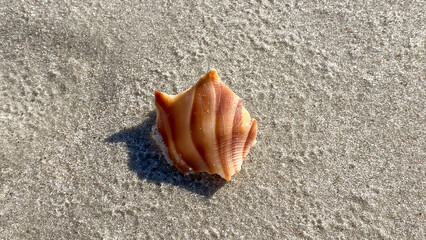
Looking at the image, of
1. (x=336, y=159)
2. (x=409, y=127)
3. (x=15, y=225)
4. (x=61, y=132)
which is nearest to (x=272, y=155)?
(x=336, y=159)

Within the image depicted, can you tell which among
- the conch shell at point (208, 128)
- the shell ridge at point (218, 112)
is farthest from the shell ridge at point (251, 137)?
the shell ridge at point (218, 112)

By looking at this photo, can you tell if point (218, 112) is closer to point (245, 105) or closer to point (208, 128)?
point (208, 128)

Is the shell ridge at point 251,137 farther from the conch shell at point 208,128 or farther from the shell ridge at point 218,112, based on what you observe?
the shell ridge at point 218,112

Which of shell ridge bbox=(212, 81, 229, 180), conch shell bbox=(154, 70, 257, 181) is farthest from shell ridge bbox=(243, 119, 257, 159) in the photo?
shell ridge bbox=(212, 81, 229, 180)

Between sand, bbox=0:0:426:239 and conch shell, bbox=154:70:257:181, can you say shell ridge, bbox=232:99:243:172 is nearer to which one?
conch shell, bbox=154:70:257:181

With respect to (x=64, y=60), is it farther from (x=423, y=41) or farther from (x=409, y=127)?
(x=423, y=41)

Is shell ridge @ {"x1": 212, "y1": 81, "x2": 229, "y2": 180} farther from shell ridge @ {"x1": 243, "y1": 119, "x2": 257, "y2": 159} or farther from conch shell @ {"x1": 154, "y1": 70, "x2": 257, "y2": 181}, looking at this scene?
shell ridge @ {"x1": 243, "y1": 119, "x2": 257, "y2": 159}
